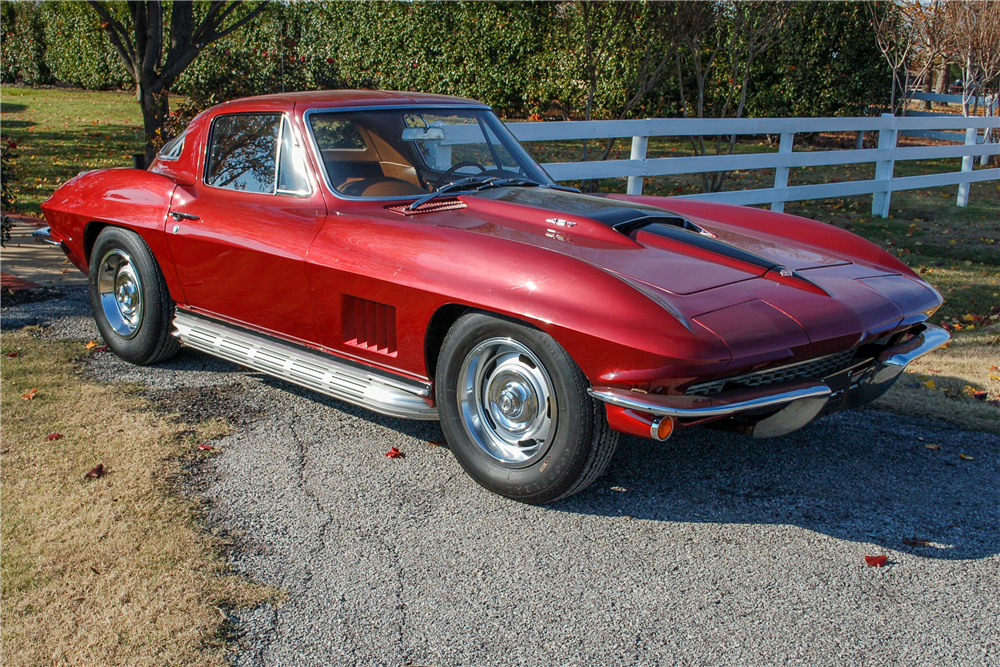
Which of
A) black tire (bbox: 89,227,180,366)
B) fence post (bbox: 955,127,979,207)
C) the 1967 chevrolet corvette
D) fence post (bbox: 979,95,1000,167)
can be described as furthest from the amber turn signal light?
fence post (bbox: 979,95,1000,167)

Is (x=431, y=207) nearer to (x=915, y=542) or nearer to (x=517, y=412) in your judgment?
(x=517, y=412)

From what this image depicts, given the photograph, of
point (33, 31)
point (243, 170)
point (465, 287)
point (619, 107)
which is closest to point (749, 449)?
point (465, 287)

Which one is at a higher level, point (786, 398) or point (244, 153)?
point (244, 153)

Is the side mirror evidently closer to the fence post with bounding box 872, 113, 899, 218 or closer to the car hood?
the car hood

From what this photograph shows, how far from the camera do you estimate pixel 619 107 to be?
17078 mm

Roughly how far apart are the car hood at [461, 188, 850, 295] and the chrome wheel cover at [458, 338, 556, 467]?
48 centimetres

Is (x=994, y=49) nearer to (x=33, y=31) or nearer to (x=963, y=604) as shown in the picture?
(x=963, y=604)

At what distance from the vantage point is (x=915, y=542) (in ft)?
10.4

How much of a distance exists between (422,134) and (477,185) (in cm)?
42

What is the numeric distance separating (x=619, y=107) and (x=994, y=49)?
23.6 feet

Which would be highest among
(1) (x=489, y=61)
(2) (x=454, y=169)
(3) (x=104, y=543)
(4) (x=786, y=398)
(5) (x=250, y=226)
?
(1) (x=489, y=61)

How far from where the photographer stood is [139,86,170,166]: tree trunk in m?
9.98

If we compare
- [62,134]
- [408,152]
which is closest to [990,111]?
[408,152]

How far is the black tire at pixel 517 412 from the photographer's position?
3.16m
